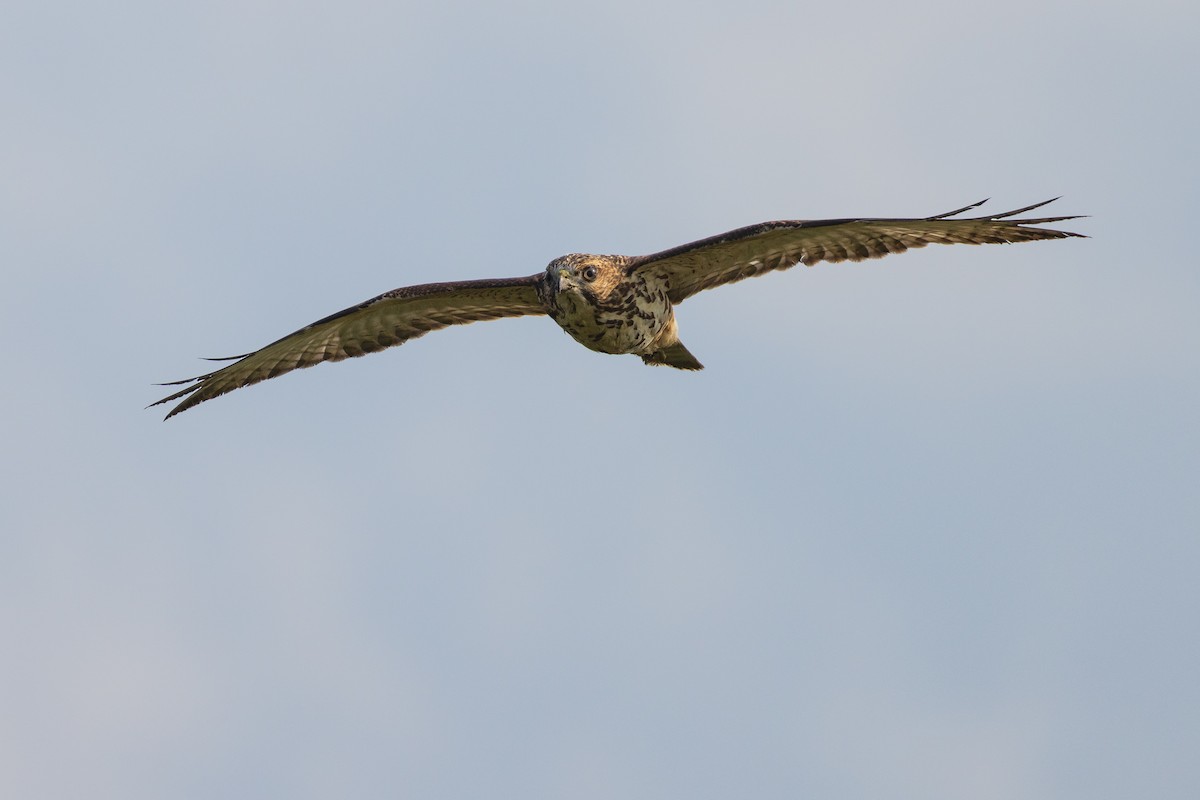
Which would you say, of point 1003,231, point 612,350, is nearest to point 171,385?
point 612,350

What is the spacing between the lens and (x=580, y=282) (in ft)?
51.2

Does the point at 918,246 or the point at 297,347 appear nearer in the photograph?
the point at 918,246

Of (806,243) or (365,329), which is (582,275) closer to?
(806,243)

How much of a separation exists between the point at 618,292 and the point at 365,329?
11.5 ft

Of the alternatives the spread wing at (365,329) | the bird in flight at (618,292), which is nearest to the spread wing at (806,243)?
the bird in flight at (618,292)

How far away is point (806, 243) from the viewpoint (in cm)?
1655

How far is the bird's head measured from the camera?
51.1 ft

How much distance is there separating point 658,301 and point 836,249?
1840 millimetres

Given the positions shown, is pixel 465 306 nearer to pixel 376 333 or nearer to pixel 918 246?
pixel 376 333

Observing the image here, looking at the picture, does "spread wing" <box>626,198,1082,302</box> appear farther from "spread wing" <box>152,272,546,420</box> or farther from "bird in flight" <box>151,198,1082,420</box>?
"spread wing" <box>152,272,546,420</box>

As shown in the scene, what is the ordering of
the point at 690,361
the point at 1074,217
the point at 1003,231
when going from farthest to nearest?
the point at 690,361 < the point at 1003,231 < the point at 1074,217

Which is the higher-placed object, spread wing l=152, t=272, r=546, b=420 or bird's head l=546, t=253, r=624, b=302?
spread wing l=152, t=272, r=546, b=420

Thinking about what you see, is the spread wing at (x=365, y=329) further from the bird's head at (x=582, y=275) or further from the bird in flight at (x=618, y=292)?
the bird's head at (x=582, y=275)

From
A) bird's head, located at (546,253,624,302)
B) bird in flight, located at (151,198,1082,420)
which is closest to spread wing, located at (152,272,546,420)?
bird in flight, located at (151,198,1082,420)
